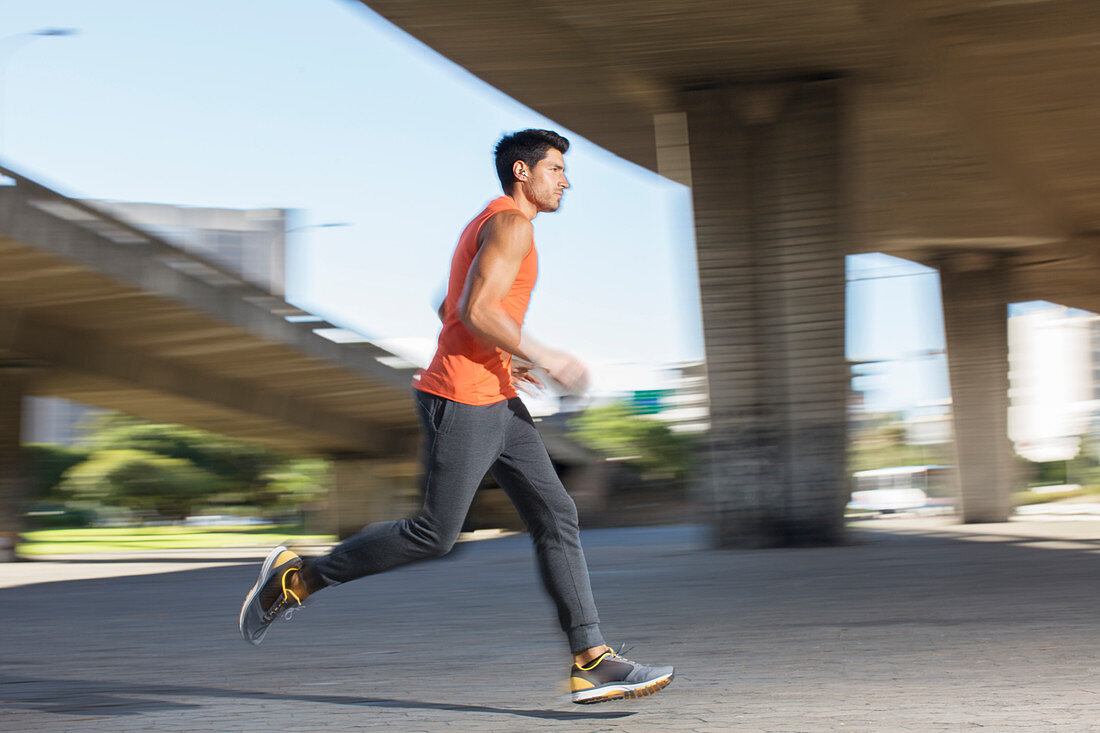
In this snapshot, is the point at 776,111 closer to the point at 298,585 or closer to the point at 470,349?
the point at 470,349

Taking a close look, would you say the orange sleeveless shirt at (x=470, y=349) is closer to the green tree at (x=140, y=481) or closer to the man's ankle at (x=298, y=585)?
the man's ankle at (x=298, y=585)

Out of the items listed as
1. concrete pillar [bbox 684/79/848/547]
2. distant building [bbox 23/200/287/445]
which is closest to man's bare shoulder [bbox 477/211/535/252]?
concrete pillar [bbox 684/79/848/547]

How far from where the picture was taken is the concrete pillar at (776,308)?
14578 mm

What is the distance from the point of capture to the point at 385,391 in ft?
99.4

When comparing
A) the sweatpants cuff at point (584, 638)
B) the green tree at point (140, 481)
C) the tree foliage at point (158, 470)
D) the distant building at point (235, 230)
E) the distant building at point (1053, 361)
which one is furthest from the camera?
the distant building at point (1053, 361)

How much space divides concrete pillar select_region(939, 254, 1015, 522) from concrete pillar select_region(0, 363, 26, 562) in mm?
19843

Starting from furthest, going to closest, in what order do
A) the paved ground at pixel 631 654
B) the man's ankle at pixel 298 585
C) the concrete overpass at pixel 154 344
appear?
the concrete overpass at pixel 154 344, the man's ankle at pixel 298 585, the paved ground at pixel 631 654

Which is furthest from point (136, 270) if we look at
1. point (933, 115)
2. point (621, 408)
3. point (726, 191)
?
point (621, 408)

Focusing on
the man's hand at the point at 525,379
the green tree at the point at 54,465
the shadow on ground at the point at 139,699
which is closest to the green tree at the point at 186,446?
the green tree at the point at 54,465

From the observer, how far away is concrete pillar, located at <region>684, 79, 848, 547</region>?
1458 centimetres

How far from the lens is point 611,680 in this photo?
13.2 feet

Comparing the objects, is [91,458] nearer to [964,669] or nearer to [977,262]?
[977,262]

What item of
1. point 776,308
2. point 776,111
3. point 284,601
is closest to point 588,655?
point 284,601

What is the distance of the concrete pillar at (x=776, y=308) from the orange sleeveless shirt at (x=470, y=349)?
10799 millimetres
